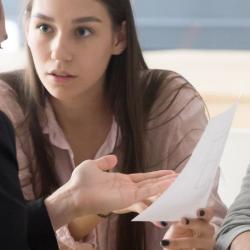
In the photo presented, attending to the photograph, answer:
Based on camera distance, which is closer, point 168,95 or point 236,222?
point 236,222

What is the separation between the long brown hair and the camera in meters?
1.35

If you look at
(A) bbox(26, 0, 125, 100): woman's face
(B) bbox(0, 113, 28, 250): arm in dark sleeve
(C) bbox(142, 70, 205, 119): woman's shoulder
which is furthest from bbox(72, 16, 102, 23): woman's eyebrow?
(B) bbox(0, 113, 28, 250): arm in dark sleeve

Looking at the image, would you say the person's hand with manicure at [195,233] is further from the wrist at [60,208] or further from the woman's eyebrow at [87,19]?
the woman's eyebrow at [87,19]

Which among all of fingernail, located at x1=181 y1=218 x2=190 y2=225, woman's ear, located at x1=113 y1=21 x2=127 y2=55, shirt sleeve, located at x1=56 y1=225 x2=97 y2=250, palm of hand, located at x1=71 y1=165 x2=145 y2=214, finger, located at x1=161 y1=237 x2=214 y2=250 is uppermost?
woman's ear, located at x1=113 y1=21 x2=127 y2=55

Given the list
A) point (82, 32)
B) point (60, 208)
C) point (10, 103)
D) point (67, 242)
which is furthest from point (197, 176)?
point (10, 103)

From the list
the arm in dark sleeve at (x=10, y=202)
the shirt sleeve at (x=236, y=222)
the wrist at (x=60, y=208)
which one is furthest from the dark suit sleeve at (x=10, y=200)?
the shirt sleeve at (x=236, y=222)

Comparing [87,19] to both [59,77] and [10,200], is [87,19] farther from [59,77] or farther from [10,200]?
[10,200]

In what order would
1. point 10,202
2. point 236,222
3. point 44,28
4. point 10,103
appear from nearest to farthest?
point 10,202
point 236,222
point 44,28
point 10,103

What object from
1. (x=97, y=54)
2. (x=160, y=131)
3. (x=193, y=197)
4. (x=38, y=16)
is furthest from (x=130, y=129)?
(x=193, y=197)

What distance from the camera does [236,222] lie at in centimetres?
105

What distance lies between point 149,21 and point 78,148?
2.98 feet

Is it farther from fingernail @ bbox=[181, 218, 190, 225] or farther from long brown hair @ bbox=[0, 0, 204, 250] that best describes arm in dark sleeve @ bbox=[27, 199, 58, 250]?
long brown hair @ bbox=[0, 0, 204, 250]

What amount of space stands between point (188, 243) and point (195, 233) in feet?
0.10

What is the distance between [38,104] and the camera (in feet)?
4.58
